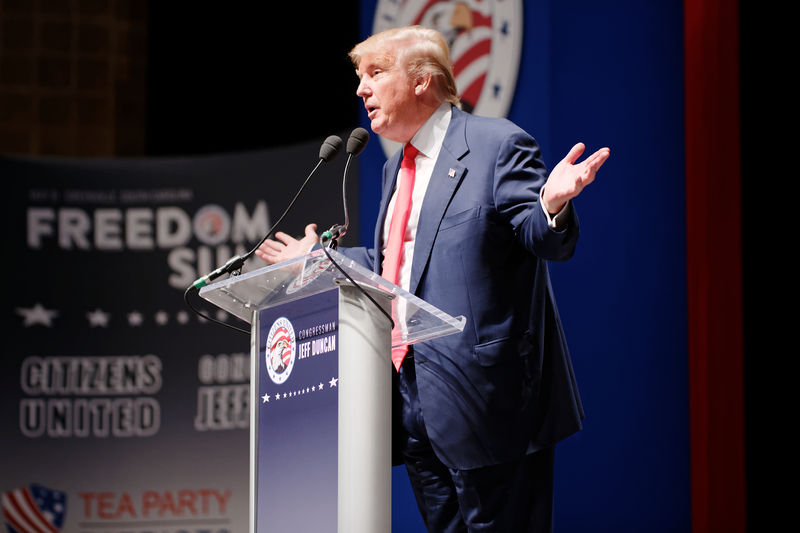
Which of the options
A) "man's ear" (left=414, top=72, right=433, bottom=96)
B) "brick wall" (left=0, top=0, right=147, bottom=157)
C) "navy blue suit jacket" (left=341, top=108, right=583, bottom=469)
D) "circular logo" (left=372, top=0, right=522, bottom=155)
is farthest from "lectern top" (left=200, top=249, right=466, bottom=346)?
"brick wall" (left=0, top=0, right=147, bottom=157)

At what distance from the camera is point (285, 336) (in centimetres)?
169

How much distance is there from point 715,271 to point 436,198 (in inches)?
57.2

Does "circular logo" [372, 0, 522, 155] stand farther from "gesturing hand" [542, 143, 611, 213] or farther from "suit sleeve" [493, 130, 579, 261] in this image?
"gesturing hand" [542, 143, 611, 213]

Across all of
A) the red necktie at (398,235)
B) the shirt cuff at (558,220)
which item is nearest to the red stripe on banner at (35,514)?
the red necktie at (398,235)

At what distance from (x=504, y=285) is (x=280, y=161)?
8.31 feet

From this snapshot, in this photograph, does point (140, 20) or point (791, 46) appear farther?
point (140, 20)

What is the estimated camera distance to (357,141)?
1.89 meters

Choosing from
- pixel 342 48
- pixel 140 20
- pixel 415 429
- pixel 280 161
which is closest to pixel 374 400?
pixel 415 429

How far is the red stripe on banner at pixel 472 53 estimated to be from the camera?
3381 millimetres

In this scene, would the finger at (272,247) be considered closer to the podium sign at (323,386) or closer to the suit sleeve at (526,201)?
the podium sign at (323,386)

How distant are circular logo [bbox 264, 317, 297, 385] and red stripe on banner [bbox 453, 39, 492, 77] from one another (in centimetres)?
194

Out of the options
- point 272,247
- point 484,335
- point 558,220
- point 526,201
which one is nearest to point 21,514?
point 272,247

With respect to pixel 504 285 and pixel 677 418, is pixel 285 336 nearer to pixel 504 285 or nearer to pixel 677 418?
pixel 504 285

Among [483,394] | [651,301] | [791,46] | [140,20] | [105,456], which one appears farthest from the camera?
[140,20]
